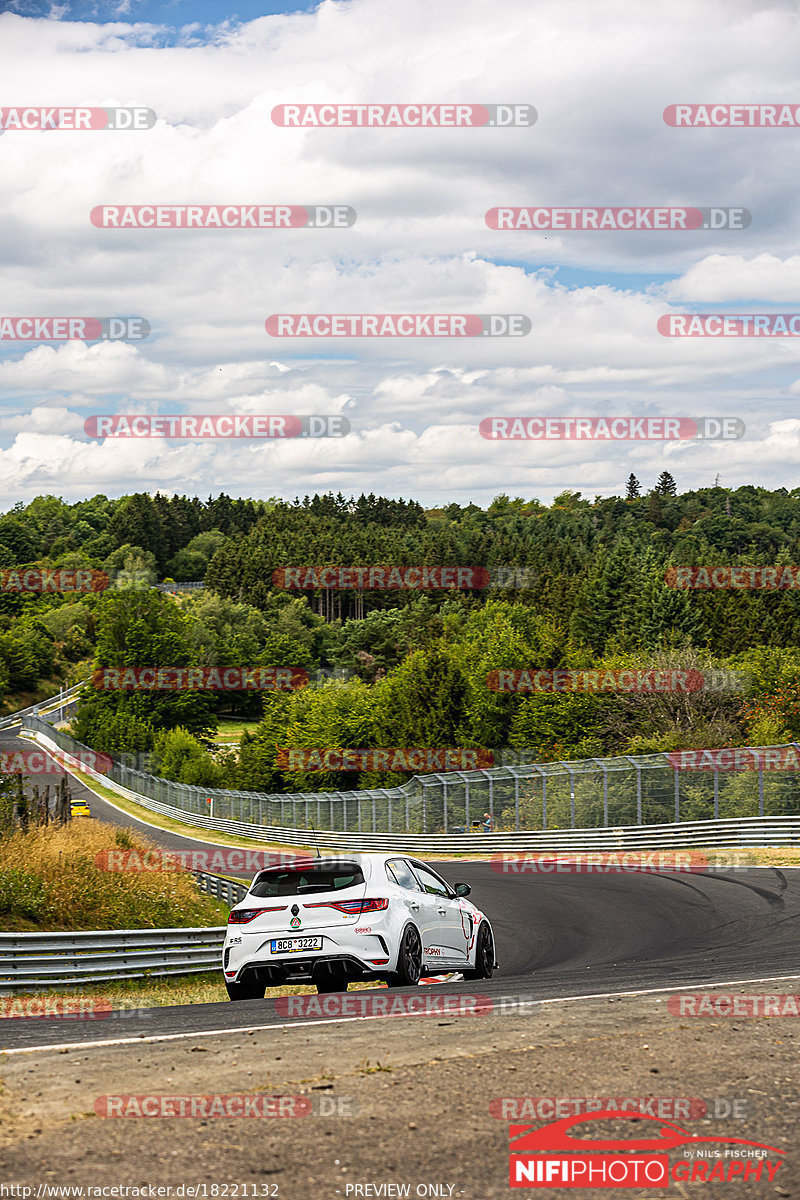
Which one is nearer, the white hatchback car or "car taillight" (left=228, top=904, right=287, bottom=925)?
the white hatchback car

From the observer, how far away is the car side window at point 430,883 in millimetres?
12273

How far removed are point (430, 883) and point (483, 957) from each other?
5.14 feet

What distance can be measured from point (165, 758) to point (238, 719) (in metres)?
51.0

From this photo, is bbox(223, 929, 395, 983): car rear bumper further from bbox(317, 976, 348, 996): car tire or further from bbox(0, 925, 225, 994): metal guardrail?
bbox(0, 925, 225, 994): metal guardrail

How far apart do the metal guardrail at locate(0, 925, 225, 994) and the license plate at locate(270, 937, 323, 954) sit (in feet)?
10.1

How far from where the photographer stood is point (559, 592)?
123m

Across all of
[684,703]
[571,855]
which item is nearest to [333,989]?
[571,855]

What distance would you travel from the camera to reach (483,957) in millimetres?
13430

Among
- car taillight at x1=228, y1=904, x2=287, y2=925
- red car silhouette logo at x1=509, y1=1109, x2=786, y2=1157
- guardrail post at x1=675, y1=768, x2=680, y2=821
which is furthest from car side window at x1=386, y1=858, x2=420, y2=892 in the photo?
guardrail post at x1=675, y1=768, x2=680, y2=821

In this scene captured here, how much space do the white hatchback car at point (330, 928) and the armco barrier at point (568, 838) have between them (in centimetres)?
1160

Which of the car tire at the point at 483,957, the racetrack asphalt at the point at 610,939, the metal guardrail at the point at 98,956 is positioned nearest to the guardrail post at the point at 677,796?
the racetrack asphalt at the point at 610,939

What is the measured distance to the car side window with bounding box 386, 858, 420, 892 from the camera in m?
11.6

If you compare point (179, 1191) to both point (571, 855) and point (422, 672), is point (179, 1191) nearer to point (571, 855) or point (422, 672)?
point (571, 855)

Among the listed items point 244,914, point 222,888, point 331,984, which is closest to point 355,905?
point 331,984
